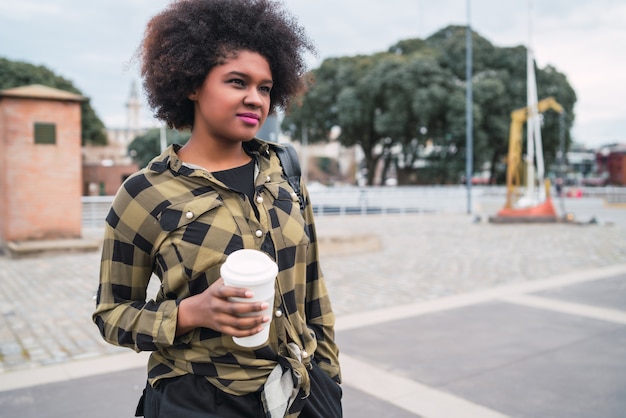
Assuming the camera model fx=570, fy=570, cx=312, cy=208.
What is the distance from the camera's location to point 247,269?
1263mm

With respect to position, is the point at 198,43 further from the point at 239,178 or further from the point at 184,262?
the point at 184,262

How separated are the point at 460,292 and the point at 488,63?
2968 cm

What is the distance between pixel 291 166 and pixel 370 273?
716cm

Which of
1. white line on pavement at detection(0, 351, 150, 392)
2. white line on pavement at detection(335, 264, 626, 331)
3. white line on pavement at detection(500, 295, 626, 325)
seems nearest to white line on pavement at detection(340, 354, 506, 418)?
white line on pavement at detection(335, 264, 626, 331)

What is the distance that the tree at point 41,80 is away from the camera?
3803 cm

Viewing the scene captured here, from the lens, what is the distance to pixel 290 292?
5.36 ft

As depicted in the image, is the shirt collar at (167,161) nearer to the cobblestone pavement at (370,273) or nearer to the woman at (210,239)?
the woman at (210,239)

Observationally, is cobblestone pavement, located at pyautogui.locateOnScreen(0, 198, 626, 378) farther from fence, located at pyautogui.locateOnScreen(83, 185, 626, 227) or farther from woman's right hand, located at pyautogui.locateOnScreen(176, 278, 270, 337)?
fence, located at pyautogui.locateOnScreen(83, 185, 626, 227)

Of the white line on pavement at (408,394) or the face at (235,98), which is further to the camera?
the white line on pavement at (408,394)

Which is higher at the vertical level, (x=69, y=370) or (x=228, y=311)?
(x=228, y=311)

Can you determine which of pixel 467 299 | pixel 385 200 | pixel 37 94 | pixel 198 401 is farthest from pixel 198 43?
pixel 385 200

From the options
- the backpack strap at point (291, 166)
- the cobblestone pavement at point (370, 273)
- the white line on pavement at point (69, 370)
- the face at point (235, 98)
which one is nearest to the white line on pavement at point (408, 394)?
the white line on pavement at point (69, 370)

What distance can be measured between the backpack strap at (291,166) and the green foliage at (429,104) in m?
26.2

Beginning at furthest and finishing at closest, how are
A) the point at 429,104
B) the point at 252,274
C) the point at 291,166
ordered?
the point at 429,104
the point at 291,166
the point at 252,274
